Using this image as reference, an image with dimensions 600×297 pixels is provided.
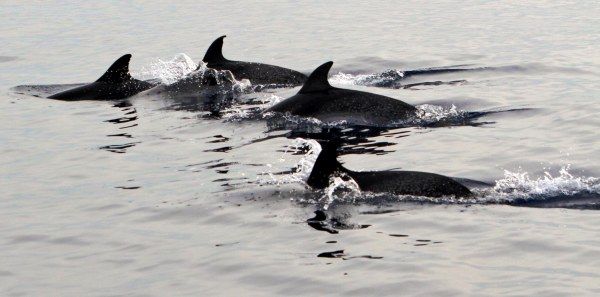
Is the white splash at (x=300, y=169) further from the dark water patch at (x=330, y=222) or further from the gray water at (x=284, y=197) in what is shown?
the dark water patch at (x=330, y=222)

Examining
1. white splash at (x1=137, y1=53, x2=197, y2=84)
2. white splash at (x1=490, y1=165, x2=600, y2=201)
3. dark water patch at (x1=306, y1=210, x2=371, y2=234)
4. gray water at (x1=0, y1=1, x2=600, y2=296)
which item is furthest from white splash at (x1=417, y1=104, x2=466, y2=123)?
dark water patch at (x1=306, y1=210, x2=371, y2=234)

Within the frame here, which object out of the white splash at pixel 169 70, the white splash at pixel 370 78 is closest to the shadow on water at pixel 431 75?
the white splash at pixel 370 78

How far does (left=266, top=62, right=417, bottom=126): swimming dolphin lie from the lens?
66.1 feet

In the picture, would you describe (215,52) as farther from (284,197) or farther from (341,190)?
(341,190)

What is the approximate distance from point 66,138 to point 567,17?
2386 cm

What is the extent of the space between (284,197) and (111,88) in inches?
417

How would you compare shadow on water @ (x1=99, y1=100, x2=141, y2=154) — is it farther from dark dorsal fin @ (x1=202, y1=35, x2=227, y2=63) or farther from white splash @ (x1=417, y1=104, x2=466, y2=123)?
white splash @ (x1=417, y1=104, x2=466, y2=123)

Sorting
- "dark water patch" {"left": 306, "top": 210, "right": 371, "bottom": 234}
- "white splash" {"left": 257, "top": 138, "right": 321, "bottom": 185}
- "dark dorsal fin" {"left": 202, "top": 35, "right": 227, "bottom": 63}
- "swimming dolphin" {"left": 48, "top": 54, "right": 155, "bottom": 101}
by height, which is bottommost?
"dark water patch" {"left": 306, "top": 210, "right": 371, "bottom": 234}

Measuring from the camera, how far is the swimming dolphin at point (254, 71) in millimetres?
24859

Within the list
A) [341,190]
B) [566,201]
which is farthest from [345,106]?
[566,201]

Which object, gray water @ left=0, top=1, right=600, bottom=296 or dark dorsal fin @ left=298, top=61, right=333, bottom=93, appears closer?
gray water @ left=0, top=1, right=600, bottom=296

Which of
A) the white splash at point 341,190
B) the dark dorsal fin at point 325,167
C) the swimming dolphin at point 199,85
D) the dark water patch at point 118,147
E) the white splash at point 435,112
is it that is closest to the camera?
the white splash at point 341,190

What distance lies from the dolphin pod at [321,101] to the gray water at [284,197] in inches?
13.2

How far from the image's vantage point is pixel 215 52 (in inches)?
966
